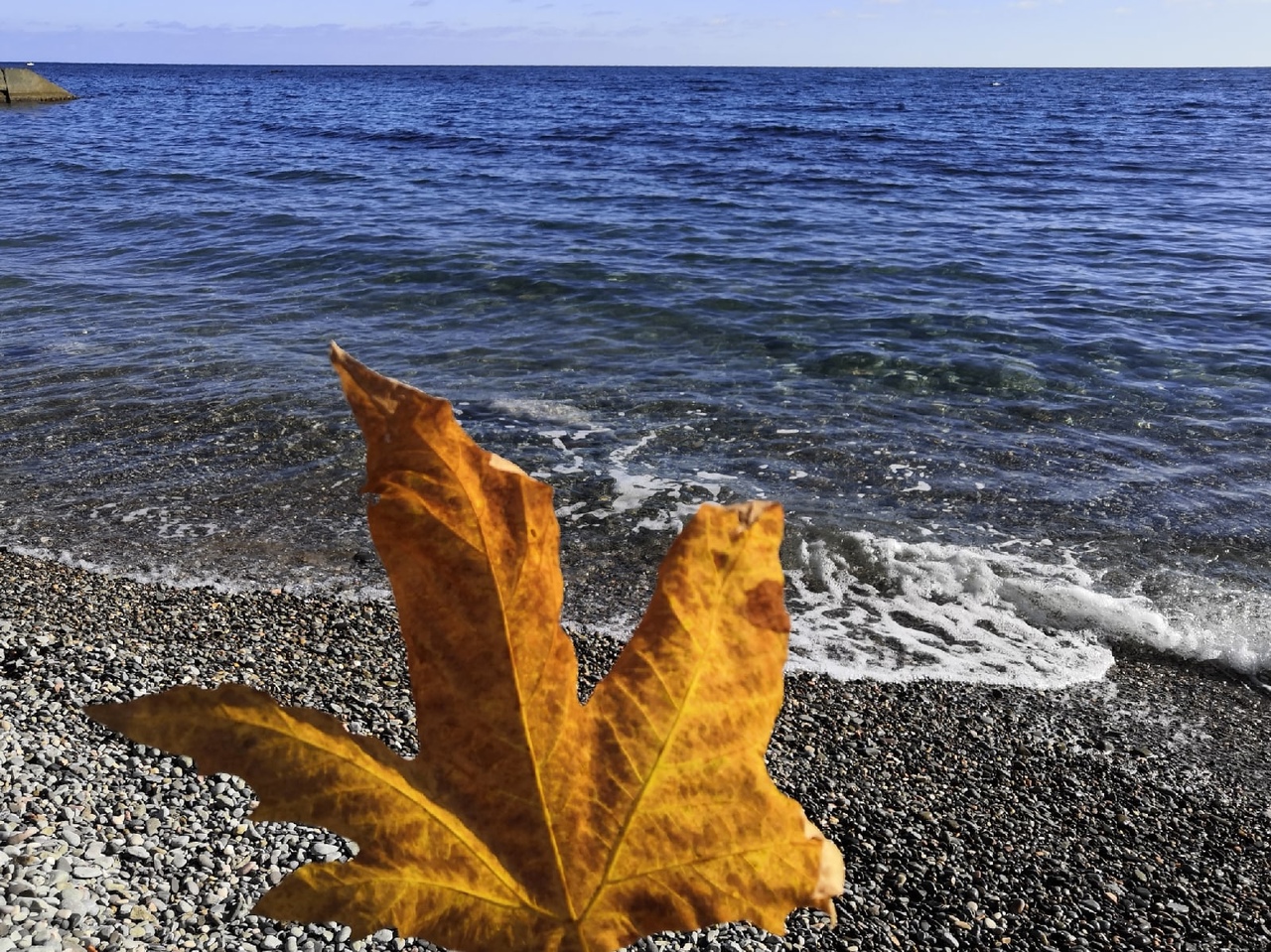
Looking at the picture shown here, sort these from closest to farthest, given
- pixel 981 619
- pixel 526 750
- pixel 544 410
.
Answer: pixel 526 750, pixel 981 619, pixel 544 410

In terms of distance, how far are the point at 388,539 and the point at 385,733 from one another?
375cm

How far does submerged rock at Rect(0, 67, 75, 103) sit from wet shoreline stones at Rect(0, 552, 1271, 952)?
54.0 meters

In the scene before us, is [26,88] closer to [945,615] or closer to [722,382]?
[722,382]

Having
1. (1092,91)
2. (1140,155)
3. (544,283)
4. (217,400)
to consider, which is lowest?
(217,400)

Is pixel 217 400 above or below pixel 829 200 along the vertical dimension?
below

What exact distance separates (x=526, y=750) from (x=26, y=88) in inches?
2414

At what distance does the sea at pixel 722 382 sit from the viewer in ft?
19.7

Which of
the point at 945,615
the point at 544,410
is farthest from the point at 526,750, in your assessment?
the point at 544,410

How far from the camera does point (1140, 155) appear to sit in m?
30.2

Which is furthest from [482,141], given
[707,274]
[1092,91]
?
[1092,91]

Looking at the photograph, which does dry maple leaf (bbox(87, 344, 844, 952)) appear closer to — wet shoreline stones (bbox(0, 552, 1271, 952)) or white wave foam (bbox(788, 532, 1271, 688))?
wet shoreline stones (bbox(0, 552, 1271, 952))

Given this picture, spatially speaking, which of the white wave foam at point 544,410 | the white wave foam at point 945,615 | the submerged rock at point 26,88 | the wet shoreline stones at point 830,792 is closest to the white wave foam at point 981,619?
the white wave foam at point 945,615

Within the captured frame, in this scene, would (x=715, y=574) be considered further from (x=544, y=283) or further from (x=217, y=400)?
(x=544, y=283)

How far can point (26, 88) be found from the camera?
4909 centimetres
